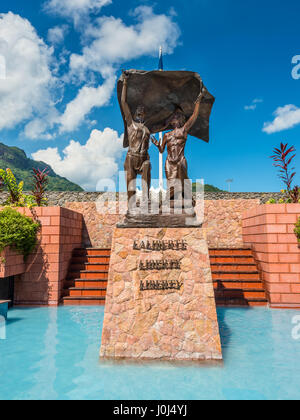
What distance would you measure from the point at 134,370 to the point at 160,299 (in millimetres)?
938

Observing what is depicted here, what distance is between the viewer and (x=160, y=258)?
13.1 feet

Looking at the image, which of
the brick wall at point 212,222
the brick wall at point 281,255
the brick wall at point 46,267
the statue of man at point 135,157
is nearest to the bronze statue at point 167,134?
the statue of man at point 135,157

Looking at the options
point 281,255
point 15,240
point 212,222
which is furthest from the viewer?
point 212,222

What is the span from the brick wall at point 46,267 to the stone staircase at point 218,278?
0.45 metres

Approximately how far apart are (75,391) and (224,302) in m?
A: 4.74

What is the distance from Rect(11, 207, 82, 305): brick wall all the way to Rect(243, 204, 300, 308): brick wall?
5.28 m

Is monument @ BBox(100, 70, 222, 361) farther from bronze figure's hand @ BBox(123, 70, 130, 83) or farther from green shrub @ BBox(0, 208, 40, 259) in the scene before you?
green shrub @ BBox(0, 208, 40, 259)

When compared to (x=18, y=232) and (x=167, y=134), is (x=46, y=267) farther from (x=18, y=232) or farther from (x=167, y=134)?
(x=167, y=134)

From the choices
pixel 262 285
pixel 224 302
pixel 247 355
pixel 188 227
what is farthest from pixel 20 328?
pixel 262 285

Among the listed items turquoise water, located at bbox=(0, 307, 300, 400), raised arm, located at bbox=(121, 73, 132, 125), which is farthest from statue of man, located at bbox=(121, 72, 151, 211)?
turquoise water, located at bbox=(0, 307, 300, 400)

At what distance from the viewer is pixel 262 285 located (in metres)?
7.11

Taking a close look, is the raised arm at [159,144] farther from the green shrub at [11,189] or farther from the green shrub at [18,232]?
the green shrub at [11,189]

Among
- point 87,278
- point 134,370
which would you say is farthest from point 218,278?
point 134,370
